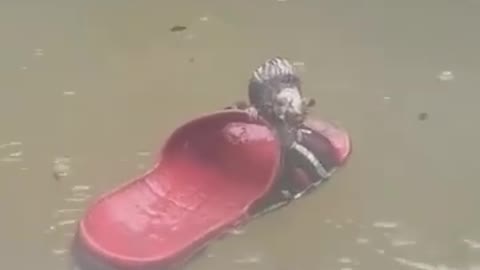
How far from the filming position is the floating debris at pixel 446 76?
6.34 ft

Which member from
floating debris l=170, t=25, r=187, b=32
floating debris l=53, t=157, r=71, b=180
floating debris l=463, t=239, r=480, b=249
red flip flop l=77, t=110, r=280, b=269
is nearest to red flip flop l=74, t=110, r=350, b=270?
red flip flop l=77, t=110, r=280, b=269

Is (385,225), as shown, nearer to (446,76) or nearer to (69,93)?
(446,76)

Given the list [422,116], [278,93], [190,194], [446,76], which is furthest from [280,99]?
[446,76]

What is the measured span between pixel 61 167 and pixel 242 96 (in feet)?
1.18

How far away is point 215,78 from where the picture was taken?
1.94 meters

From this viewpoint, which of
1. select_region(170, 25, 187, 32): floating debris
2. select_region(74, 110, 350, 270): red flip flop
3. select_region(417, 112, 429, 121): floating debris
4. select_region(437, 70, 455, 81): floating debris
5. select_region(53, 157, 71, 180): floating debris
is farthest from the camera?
select_region(170, 25, 187, 32): floating debris

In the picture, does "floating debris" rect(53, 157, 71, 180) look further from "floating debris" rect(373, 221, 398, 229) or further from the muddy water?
"floating debris" rect(373, 221, 398, 229)

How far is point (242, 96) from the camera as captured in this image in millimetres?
1881

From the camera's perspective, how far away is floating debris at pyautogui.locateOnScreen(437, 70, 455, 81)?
6.34 ft

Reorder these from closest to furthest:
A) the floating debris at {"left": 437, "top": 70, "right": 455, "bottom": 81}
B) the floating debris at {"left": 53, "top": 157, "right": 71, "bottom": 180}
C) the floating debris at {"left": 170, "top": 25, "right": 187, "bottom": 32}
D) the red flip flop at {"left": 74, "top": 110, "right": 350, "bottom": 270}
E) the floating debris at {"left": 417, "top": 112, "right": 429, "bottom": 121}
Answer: the red flip flop at {"left": 74, "top": 110, "right": 350, "bottom": 270} < the floating debris at {"left": 53, "top": 157, "right": 71, "bottom": 180} < the floating debris at {"left": 417, "top": 112, "right": 429, "bottom": 121} < the floating debris at {"left": 437, "top": 70, "right": 455, "bottom": 81} < the floating debris at {"left": 170, "top": 25, "right": 187, "bottom": 32}

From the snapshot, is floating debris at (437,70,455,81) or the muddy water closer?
the muddy water

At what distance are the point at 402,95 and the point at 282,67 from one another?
1.15ft

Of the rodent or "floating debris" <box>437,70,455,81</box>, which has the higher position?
the rodent

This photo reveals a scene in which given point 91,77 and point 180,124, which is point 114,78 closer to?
point 91,77
